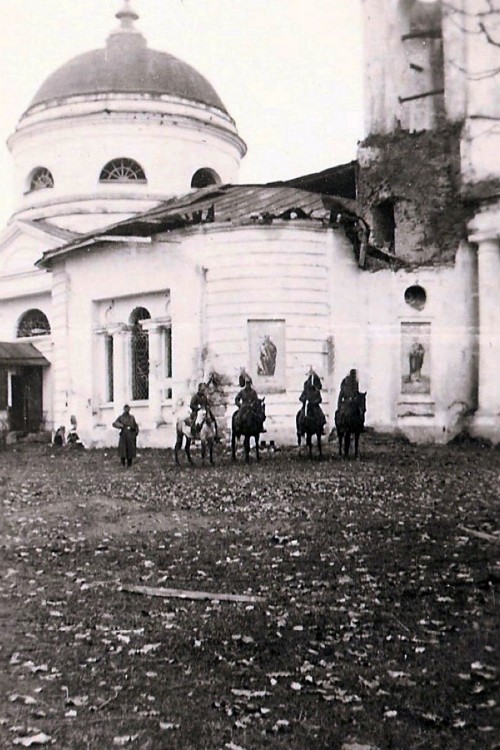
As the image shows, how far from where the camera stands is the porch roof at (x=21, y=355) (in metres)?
34.0

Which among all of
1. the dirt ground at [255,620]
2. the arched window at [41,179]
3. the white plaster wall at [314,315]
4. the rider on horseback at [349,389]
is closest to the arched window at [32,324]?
the arched window at [41,179]

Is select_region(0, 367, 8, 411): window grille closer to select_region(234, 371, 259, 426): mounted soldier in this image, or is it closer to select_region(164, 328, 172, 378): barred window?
select_region(164, 328, 172, 378): barred window

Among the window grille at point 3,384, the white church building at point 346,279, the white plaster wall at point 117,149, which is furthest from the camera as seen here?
the white plaster wall at point 117,149

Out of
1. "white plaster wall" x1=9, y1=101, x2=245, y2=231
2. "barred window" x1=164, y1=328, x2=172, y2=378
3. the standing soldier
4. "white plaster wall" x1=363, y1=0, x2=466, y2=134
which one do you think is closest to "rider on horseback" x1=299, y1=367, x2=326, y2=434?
the standing soldier

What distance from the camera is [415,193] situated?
26.9 meters

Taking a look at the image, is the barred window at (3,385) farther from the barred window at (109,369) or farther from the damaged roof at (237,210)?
the damaged roof at (237,210)

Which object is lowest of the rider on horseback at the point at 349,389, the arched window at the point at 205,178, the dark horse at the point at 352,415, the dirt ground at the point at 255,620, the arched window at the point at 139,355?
the dirt ground at the point at 255,620

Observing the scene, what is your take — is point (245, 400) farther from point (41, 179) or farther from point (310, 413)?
point (41, 179)

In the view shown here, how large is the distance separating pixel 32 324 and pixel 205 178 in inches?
331

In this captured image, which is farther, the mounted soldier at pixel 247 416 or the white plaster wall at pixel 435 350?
the white plaster wall at pixel 435 350

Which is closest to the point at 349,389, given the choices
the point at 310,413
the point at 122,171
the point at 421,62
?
the point at 310,413

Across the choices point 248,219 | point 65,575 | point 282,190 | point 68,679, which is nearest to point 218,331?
point 248,219

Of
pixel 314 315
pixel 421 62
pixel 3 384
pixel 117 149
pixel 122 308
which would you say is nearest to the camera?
pixel 314 315

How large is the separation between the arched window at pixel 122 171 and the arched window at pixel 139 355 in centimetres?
875
